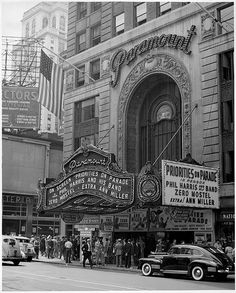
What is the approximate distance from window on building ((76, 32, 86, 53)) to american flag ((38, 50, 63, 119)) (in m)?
10.2

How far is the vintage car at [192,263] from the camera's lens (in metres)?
21.5

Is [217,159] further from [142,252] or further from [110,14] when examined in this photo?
[110,14]

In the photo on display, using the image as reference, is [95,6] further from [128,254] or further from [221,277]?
[221,277]

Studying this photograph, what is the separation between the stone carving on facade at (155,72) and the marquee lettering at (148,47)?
714mm

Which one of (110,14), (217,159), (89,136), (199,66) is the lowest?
(217,159)

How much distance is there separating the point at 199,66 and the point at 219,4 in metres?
4.12

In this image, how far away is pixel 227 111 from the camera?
3034 centimetres

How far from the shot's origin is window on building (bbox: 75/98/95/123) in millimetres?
40594

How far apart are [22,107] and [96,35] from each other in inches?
587

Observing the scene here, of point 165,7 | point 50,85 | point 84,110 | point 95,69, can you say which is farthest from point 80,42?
point 50,85

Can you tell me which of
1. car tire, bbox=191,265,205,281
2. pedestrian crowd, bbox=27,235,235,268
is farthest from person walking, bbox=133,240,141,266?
car tire, bbox=191,265,205,281

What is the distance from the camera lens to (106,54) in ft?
129

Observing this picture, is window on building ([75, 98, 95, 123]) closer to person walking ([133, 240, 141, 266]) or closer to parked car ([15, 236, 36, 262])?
parked car ([15, 236, 36, 262])

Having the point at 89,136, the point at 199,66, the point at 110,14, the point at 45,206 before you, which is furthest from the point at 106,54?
the point at 45,206
